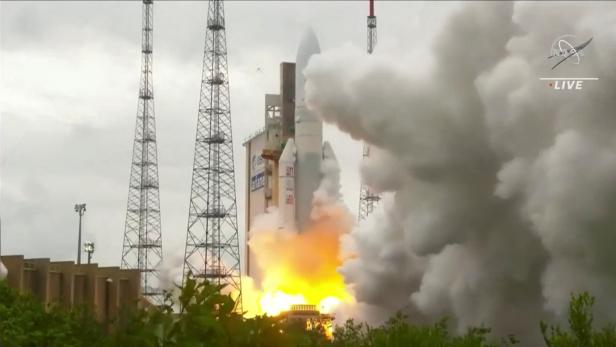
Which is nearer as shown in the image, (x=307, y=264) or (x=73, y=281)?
(x=73, y=281)

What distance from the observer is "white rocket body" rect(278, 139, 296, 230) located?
7738 cm

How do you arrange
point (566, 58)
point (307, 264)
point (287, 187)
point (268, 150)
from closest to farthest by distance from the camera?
1. point (566, 58)
2. point (307, 264)
3. point (287, 187)
4. point (268, 150)

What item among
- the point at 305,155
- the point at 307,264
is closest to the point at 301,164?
the point at 305,155

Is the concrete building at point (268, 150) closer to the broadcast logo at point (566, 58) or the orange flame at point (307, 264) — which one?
the orange flame at point (307, 264)

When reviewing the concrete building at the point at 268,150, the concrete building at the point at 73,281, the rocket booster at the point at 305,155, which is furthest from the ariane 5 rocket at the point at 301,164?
the concrete building at the point at 73,281

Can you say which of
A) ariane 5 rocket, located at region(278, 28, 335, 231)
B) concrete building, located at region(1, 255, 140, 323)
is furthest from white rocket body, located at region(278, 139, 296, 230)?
concrete building, located at region(1, 255, 140, 323)

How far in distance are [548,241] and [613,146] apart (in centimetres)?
554

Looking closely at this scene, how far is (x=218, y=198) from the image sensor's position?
7969 centimetres

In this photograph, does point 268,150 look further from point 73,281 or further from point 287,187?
point 73,281

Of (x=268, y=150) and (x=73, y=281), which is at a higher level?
(x=268, y=150)

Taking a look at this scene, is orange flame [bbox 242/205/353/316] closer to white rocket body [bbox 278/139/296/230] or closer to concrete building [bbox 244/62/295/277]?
white rocket body [bbox 278/139/296/230]

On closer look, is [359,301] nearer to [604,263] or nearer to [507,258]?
[507,258]

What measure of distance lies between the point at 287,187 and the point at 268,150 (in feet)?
31.6

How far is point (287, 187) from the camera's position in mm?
77875
